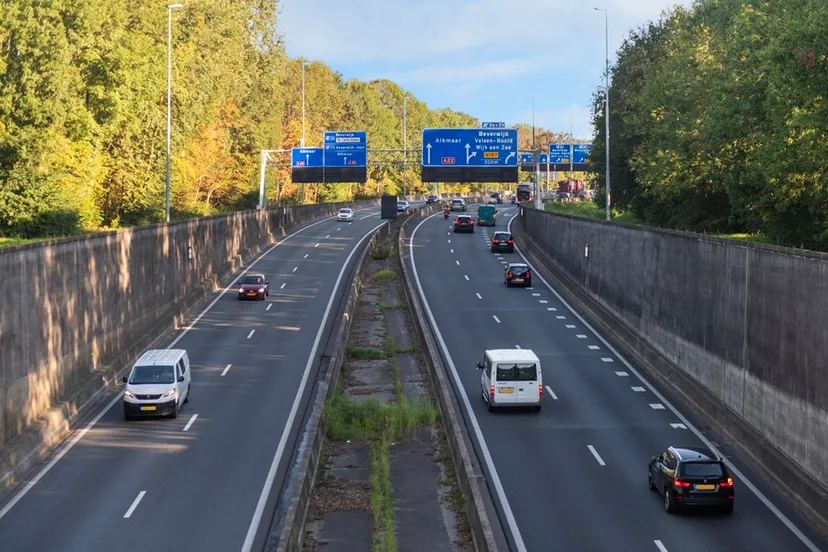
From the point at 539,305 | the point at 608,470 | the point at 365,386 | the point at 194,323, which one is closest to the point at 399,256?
the point at 539,305

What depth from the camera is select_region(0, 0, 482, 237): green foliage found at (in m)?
55.2

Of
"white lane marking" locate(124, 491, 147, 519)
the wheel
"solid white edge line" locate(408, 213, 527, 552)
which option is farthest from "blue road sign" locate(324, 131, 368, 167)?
the wheel

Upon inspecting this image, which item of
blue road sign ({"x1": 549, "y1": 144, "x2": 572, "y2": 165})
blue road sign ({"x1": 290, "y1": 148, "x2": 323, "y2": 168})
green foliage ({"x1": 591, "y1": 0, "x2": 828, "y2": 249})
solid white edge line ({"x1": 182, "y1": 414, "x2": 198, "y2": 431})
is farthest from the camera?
blue road sign ({"x1": 549, "y1": 144, "x2": 572, "y2": 165})

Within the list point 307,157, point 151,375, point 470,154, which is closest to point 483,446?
point 151,375

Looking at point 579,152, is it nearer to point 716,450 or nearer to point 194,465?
point 716,450

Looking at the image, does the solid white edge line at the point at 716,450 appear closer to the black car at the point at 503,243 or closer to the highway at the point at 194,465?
the highway at the point at 194,465

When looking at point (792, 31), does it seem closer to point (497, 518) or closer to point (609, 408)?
point (609, 408)

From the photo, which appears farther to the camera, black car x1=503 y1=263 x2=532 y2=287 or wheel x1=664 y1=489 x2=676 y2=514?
black car x1=503 y1=263 x2=532 y2=287

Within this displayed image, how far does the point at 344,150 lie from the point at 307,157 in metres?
3.66

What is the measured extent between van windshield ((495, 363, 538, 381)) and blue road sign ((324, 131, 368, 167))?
2388 inches

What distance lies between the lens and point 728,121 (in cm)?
4491

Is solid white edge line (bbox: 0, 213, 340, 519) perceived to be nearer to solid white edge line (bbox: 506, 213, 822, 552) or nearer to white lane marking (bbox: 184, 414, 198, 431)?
white lane marking (bbox: 184, 414, 198, 431)

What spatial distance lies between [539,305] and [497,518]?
104ft

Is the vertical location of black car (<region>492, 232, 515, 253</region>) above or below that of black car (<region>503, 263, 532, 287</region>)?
above
